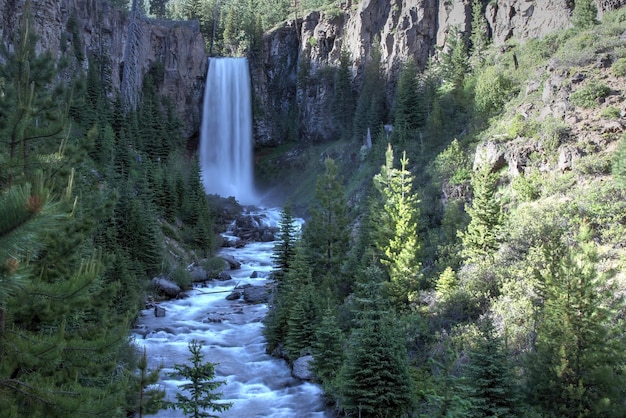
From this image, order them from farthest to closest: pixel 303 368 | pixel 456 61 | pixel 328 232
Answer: pixel 456 61, pixel 328 232, pixel 303 368

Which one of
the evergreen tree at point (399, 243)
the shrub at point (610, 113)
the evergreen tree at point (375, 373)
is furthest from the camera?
the shrub at point (610, 113)

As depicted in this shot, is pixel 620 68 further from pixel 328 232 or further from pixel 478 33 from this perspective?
pixel 478 33

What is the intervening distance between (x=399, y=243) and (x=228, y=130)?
56914 millimetres

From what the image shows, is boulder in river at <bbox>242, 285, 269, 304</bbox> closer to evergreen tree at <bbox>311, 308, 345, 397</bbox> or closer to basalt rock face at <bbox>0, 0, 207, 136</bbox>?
evergreen tree at <bbox>311, 308, 345, 397</bbox>

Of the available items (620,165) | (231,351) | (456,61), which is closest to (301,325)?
(231,351)

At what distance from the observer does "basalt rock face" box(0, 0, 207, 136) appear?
43188 millimetres

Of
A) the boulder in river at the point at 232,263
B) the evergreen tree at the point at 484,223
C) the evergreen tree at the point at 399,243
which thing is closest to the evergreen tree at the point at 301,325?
the evergreen tree at the point at 399,243

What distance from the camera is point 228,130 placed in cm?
7544

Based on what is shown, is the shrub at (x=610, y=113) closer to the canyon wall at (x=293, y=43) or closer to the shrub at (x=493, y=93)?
the shrub at (x=493, y=93)

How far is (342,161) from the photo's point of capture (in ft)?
206

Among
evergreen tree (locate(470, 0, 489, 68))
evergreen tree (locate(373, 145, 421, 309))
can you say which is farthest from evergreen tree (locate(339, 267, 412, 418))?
evergreen tree (locate(470, 0, 489, 68))

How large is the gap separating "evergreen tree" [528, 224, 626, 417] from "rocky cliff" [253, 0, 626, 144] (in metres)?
36.6

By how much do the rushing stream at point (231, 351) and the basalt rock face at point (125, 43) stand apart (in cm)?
2118

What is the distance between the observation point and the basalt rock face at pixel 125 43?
142 ft
